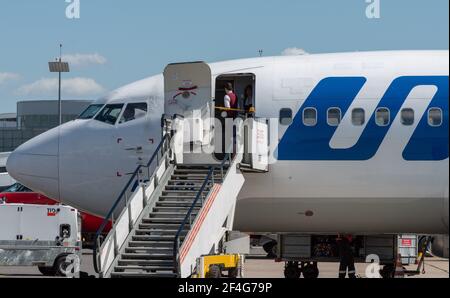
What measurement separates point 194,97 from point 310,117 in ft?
8.62

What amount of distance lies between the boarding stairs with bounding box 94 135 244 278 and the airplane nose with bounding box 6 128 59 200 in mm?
2282

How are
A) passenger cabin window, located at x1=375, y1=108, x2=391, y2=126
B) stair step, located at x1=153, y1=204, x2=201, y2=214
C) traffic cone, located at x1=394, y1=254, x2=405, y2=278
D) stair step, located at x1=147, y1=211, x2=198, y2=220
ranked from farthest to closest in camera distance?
traffic cone, located at x1=394, y1=254, x2=405, y2=278 → passenger cabin window, located at x1=375, y1=108, x2=391, y2=126 → stair step, located at x1=153, y1=204, x2=201, y2=214 → stair step, located at x1=147, y1=211, x2=198, y2=220

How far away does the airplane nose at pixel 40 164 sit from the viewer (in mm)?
21266

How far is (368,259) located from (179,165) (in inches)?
217

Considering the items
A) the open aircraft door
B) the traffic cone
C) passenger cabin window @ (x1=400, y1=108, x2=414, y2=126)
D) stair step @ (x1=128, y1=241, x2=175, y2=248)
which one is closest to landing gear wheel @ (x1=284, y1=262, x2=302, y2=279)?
the traffic cone

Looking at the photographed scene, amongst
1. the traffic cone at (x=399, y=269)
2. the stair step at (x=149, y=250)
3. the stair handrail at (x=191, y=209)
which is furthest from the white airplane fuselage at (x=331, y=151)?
the traffic cone at (x=399, y=269)

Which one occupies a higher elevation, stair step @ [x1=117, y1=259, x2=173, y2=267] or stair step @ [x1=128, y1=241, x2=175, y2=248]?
stair step @ [x1=128, y1=241, x2=175, y2=248]

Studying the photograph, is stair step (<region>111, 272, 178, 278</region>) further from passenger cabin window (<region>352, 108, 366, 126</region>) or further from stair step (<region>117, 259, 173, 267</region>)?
passenger cabin window (<region>352, 108, 366, 126</region>)

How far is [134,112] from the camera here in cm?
2119

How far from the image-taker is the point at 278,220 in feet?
67.6

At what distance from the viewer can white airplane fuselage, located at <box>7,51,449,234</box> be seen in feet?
64.7

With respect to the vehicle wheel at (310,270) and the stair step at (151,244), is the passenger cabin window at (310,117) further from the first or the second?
the vehicle wheel at (310,270)

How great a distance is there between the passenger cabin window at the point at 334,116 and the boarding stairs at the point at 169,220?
2315 mm
